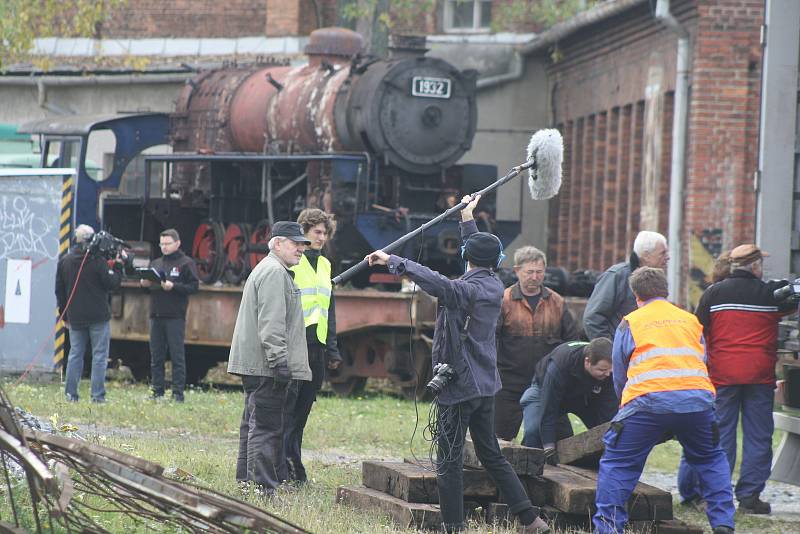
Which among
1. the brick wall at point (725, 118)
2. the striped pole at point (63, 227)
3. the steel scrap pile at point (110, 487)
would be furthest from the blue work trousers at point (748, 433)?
the brick wall at point (725, 118)

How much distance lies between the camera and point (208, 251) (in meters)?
19.0

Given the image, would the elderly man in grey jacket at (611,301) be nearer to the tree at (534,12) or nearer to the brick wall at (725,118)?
the brick wall at (725,118)

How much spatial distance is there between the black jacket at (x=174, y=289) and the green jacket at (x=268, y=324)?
5.55 m

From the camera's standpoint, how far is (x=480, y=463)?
28.7ft

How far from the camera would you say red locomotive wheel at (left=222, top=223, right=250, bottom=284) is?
18031 mm

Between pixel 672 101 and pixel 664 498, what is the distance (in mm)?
12983

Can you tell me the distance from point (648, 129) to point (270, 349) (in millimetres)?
13470

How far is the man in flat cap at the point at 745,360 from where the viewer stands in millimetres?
10148

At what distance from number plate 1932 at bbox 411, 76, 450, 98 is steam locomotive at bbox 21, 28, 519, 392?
0.01 meters

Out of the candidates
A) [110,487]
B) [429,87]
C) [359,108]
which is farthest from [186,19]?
[110,487]

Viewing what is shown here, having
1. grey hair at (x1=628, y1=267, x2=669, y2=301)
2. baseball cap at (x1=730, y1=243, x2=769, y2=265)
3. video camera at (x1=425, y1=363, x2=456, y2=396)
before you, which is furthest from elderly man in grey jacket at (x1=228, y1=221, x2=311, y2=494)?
baseball cap at (x1=730, y1=243, x2=769, y2=265)

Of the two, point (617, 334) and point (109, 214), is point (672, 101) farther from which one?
point (617, 334)

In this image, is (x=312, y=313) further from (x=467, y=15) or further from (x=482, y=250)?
(x=467, y=15)

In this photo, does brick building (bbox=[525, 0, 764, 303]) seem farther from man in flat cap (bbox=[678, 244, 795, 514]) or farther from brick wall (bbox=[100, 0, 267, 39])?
brick wall (bbox=[100, 0, 267, 39])
